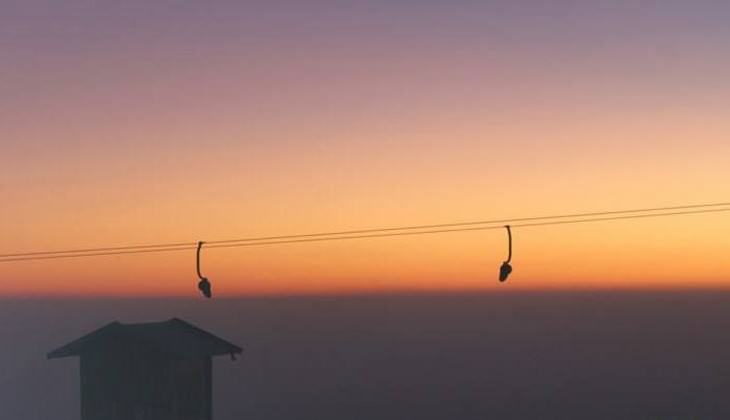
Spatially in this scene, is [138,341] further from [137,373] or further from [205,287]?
[205,287]

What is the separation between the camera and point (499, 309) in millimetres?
159875

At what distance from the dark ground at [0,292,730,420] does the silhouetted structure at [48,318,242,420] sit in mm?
28099

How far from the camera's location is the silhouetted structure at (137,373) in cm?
2950

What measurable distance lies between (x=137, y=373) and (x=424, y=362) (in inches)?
2480

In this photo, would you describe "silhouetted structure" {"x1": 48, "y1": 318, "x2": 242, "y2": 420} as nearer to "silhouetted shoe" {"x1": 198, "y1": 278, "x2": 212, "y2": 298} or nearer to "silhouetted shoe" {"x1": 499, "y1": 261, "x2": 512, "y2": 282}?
"silhouetted shoe" {"x1": 198, "y1": 278, "x2": 212, "y2": 298}

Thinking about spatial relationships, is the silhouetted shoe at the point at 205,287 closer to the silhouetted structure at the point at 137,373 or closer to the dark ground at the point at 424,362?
the silhouetted structure at the point at 137,373

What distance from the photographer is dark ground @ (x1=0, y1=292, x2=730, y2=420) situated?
210ft

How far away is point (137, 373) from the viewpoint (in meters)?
29.6

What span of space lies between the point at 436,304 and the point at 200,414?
138921 mm

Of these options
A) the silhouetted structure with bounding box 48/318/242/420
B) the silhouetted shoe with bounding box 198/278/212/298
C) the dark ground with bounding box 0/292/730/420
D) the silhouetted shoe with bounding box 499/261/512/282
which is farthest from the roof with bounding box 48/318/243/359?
the dark ground with bounding box 0/292/730/420

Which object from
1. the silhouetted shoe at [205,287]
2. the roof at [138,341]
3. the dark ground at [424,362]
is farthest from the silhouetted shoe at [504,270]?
the dark ground at [424,362]

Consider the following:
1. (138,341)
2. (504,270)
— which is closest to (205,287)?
(138,341)

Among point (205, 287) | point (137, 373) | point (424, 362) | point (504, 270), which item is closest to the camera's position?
point (504, 270)

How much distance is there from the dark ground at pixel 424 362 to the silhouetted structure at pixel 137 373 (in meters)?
28.1
